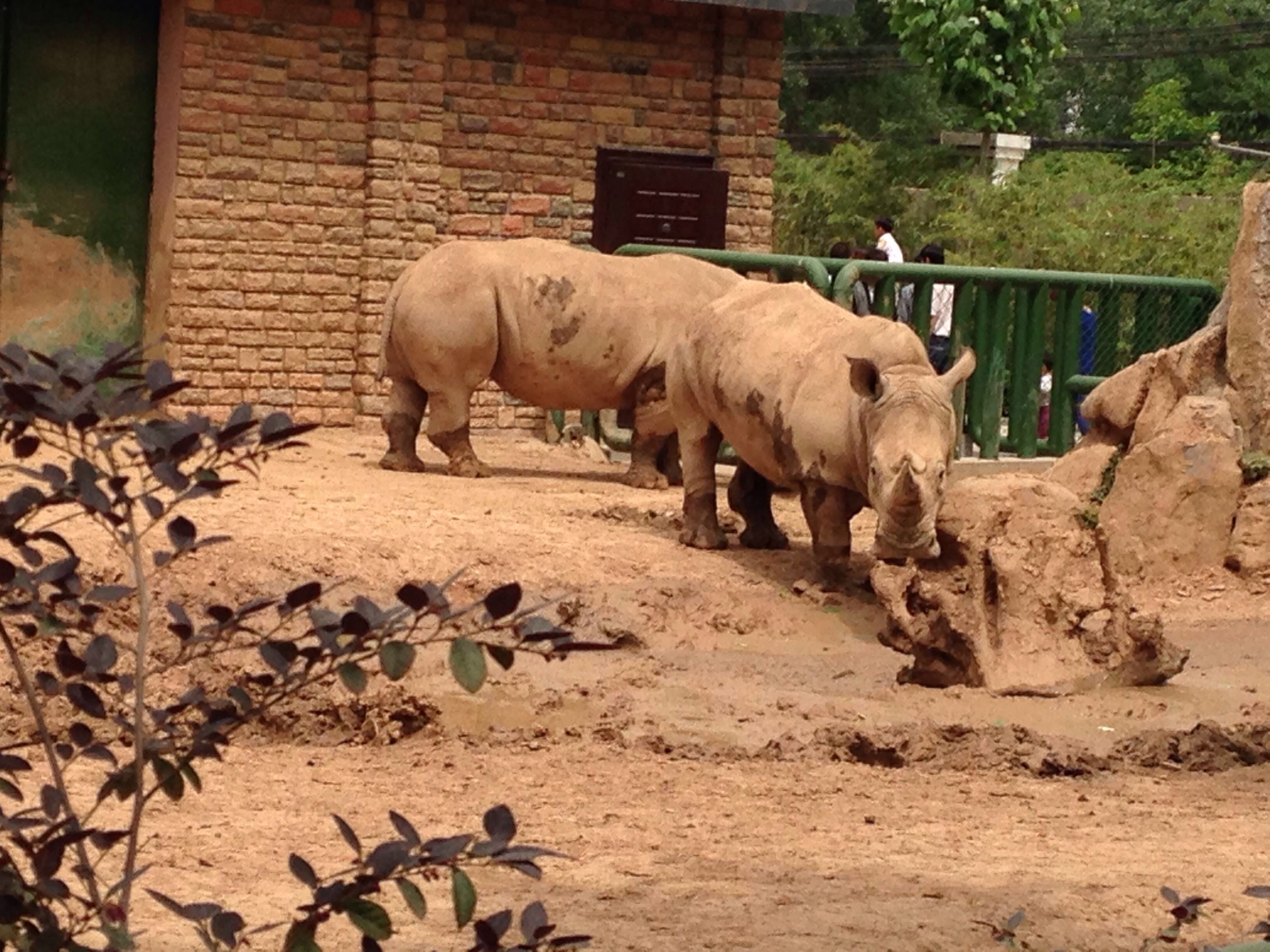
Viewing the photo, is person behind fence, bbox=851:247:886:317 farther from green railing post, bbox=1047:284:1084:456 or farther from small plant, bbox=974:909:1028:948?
small plant, bbox=974:909:1028:948

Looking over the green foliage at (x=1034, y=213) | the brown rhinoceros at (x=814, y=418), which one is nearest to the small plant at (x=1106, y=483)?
the brown rhinoceros at (x=814, y=418)

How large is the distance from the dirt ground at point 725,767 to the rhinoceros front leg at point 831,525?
0.51 ft

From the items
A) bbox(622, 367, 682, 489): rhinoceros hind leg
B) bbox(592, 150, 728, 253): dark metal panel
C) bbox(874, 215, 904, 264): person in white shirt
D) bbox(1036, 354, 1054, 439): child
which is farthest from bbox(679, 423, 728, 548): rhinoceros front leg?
bbox(874, 215, 904, 264): person in white shirt

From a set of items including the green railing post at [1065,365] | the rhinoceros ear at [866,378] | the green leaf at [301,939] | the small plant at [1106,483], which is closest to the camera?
the green leaf at [301,939]

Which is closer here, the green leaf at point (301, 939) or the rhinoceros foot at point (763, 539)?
the green leaf at point (301, 939)

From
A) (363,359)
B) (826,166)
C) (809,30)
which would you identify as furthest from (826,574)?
(809,30)

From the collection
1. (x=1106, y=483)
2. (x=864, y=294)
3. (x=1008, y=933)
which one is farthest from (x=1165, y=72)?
(x=1008, y=933)

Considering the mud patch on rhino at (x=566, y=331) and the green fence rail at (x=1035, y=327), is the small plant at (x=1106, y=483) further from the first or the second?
→ the mud patch on rhino at (x=566, y=331)

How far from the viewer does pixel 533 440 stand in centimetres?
1519

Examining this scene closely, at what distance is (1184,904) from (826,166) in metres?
25.6

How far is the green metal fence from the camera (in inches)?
508

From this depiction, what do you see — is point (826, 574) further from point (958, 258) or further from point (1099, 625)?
point (958, 258)

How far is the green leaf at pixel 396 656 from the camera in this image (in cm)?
288

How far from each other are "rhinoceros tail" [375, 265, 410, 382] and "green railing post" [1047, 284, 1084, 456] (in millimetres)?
3832
